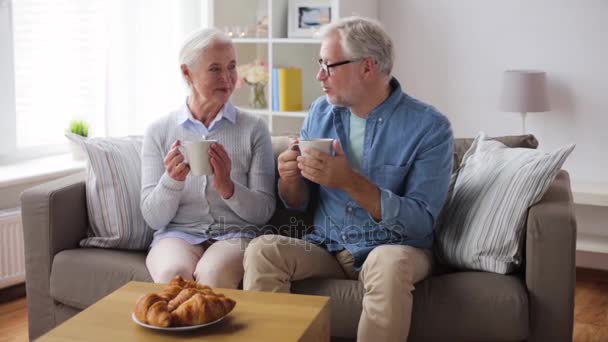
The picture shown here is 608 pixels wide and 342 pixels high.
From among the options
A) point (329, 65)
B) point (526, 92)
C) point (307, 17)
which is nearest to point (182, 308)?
point (329, 65)

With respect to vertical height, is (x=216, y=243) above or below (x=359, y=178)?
below

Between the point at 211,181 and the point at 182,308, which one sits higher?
the point at 211,181

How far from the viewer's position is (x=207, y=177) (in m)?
2.77

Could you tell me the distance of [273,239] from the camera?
2596 mm

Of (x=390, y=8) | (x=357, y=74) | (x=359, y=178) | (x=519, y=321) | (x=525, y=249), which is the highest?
(x=390, y=8)

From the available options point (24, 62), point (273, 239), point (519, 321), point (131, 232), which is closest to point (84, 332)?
point (273, 239)

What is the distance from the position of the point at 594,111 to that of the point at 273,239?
2.10 m

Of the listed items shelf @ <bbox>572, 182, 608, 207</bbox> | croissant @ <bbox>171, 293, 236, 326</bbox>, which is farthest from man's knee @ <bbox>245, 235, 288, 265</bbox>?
shelf @ <bbox>572, 182, 608, 207</bbox>

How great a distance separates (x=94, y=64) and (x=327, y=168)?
2385 mm

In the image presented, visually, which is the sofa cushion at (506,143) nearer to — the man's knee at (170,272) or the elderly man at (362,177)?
the elderly man at (362,177)

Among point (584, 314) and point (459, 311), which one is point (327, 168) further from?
point (584, 314)

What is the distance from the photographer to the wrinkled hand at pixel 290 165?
2.59 meters

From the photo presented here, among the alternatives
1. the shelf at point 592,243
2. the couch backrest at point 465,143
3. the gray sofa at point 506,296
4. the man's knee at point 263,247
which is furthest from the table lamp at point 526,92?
the man's knee at point 263,247

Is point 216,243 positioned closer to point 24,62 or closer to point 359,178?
→ point 359,178
